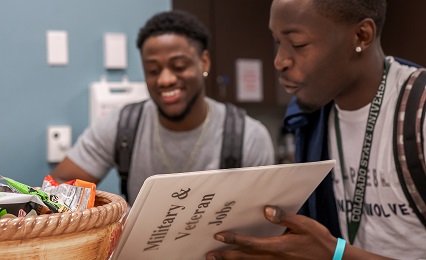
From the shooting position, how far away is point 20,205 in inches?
28.1

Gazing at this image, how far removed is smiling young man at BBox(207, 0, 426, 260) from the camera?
1.20m

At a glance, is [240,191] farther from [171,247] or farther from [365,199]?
[365,199]

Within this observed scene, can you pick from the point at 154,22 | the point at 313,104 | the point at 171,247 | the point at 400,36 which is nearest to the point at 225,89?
the point at 400,36

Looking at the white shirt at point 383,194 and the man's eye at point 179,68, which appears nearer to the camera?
the white shirt at point 383,194

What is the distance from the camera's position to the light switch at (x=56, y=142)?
212 centimetres

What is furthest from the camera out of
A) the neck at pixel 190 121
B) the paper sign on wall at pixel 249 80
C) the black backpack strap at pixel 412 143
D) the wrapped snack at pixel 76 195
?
the paper sign on wall at pixel 249 80

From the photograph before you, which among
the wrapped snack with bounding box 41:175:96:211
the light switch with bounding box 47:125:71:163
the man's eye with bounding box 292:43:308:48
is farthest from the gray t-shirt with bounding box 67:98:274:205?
the wrapped snack with bounding box 41:175:96:211

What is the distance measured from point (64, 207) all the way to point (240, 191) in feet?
0.98

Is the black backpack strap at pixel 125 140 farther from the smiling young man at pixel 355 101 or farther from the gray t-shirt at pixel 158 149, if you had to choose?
the smiling young man at pixel 355 101

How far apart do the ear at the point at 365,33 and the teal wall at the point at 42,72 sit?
3.96ft

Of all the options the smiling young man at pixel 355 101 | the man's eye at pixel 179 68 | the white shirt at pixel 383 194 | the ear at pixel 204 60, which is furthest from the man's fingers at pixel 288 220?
the ear at pixel 204 60

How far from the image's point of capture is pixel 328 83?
4.08 feet

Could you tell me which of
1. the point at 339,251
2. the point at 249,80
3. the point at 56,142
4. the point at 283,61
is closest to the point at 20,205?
the point at 339,251

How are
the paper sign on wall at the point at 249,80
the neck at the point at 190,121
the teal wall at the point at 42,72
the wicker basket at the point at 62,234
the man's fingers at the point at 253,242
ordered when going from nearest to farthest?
the wicker basket at the point at 62,234, the man's fingers at the point at 253,242, the neck at the point at 190,121, the teal wall at the point at 42,72, the paper sign on wall at the point at 249,80
